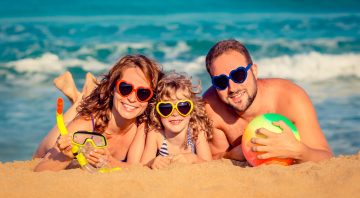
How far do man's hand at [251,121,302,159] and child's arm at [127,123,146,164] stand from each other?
137 cm

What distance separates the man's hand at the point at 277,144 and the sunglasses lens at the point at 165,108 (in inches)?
40.2

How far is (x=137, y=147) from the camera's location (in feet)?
20.3

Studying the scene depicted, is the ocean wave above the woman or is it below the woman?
above

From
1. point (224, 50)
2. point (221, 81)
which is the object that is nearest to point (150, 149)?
point (221, 81)

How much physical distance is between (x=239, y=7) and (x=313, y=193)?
67.4 ft

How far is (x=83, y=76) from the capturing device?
15086 mm

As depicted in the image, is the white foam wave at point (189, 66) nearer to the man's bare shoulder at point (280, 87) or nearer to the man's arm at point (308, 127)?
the man's bare shoulder at point (280, 87)

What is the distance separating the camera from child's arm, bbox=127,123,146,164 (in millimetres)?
6113

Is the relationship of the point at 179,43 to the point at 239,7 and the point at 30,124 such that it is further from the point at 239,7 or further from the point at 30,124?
the point at 30,124

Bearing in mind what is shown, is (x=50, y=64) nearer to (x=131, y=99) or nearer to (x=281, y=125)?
(x=131, y=99)

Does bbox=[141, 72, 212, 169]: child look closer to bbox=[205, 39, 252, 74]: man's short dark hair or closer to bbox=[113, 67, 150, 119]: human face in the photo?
bbox=[113, 67, 150, 119]: human face

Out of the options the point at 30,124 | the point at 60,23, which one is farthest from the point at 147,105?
the point at 60,23

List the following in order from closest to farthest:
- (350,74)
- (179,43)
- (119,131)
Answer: (119,131)
(350,74)
(179,43)

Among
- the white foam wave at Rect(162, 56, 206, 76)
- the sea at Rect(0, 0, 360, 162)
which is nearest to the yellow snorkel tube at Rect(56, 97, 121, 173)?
the sea at Rect(0, 0, 360, 162)
